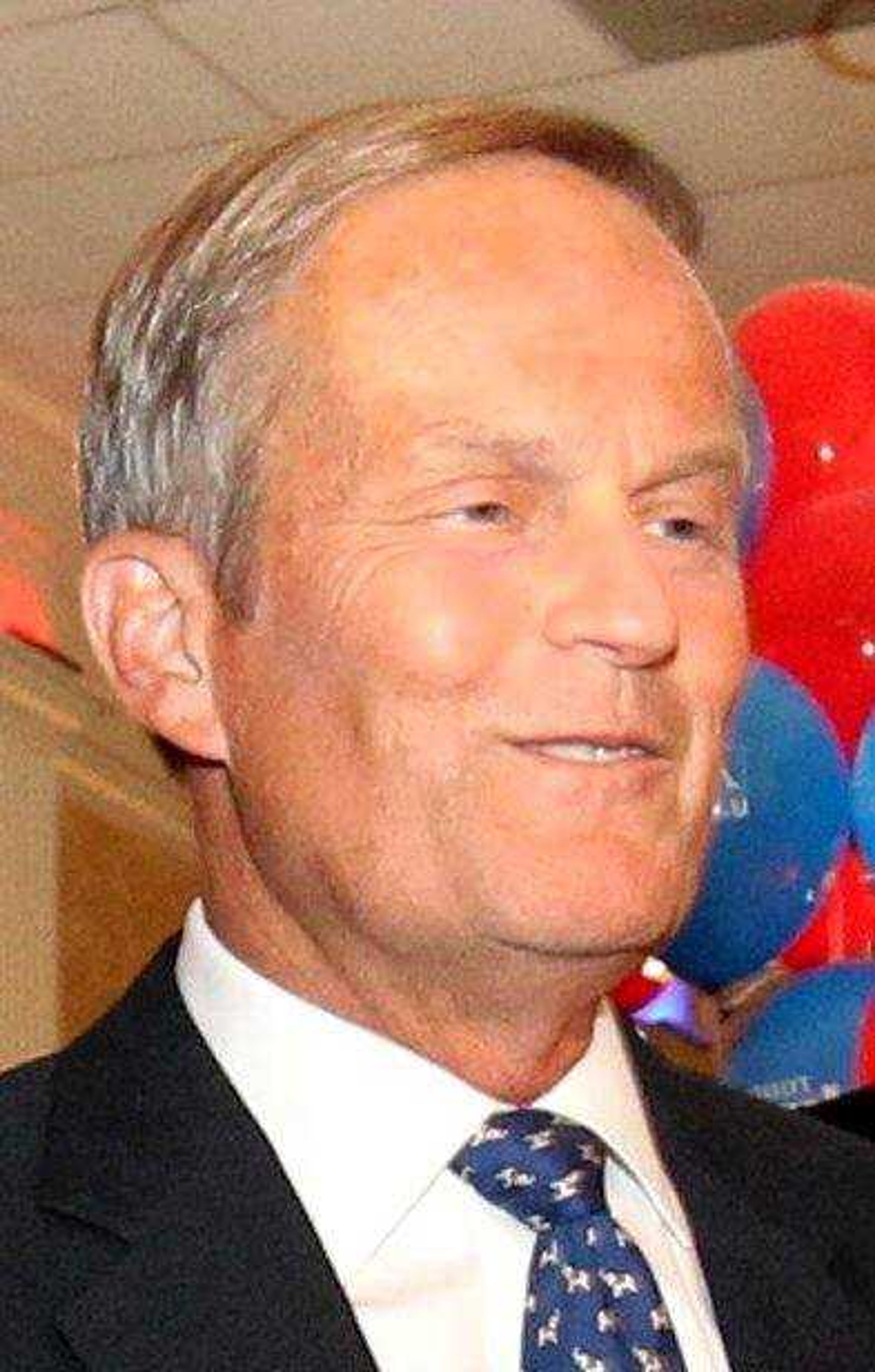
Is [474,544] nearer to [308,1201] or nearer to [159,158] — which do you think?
[308,1201]

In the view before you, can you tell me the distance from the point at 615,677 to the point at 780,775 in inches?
49.7

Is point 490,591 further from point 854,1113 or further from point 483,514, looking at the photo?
point 854,1113

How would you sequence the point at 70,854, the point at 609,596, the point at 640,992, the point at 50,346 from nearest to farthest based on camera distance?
1. the point at 609,596
2. the point at 640,992
3. the point at 50,346
4. the point at 70,854

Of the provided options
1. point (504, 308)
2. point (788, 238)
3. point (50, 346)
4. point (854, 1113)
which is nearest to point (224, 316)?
point (504, 308)

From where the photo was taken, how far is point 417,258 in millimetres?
1668

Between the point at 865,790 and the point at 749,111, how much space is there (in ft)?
8.62

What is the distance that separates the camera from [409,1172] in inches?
63.3

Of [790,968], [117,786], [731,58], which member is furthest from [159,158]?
[790,968]

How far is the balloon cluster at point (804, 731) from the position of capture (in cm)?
279

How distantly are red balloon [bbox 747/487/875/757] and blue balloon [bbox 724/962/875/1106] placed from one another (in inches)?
8.6

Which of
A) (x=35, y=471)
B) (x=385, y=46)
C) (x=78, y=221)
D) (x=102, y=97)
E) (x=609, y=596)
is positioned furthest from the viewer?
(x=35, y=471)

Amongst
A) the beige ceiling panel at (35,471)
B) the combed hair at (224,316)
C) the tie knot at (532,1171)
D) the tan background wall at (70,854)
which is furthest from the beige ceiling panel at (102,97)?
the tie knot at (532,1171)

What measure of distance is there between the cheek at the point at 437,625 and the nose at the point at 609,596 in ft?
0.07

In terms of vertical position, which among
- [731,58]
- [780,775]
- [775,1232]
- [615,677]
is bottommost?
[731,58]
